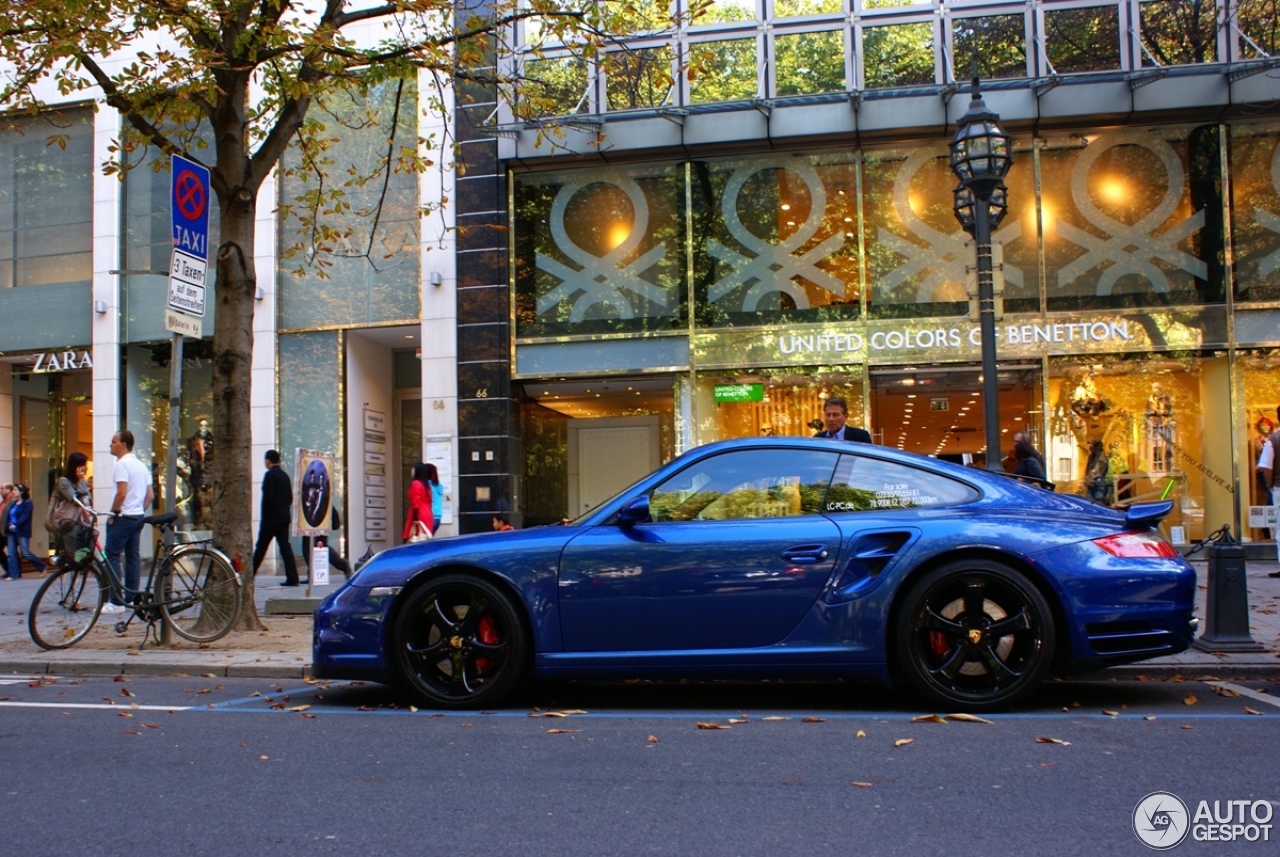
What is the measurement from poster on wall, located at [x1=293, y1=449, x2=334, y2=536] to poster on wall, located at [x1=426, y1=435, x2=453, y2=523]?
5.28 m

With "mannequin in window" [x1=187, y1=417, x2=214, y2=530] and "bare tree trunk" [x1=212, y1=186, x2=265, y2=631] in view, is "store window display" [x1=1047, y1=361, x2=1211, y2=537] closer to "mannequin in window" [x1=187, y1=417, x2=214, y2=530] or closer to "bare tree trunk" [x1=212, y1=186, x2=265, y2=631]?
"bare tree trunk" [x1=212, y1=186, x2=265, y2=631]

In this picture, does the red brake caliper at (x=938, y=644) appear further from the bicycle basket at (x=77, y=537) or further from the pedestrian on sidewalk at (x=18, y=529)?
the pedestrian on sidewalk at (x=18, y=529)

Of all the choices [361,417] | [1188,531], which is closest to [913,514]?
[1188,531]

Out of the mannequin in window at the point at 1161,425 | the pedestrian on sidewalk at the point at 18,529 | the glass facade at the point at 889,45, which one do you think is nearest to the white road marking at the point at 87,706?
the glass facade at the point at 889,45

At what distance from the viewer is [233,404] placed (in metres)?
10.1

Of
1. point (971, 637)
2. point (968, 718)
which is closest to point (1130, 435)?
point (971, 637)

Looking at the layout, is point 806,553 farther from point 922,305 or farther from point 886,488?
point 922,305

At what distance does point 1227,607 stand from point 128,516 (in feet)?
28.9

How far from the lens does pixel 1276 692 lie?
20.5ft

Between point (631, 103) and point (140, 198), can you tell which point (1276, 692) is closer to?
point (631, 103)

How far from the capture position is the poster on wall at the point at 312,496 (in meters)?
11.8

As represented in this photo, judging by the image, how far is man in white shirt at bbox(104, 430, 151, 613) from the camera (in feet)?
33.8

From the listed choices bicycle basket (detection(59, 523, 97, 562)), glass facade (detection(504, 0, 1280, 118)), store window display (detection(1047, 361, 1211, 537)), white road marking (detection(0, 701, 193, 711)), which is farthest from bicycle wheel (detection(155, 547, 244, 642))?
store window display (detection(1047, 361, 1211, 537))

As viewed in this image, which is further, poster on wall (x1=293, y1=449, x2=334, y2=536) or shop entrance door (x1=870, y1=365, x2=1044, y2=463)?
shop entrance door (x1=870, y1=365, x2=1044, y2=463)
